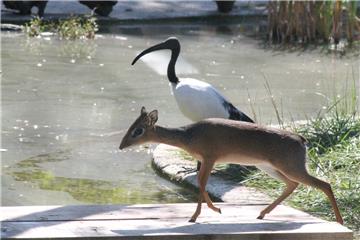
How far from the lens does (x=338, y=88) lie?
34.4 ft

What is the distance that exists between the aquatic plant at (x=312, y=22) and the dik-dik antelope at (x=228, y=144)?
7.94m

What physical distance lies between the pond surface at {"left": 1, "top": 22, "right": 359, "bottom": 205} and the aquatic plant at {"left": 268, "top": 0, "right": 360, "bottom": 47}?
0.41 m

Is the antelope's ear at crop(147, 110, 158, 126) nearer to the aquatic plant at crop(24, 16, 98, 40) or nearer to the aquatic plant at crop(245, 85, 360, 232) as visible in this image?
the aquatic plant at crop(245, 85, 360, 232)

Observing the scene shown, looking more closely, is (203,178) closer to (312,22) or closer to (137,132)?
(137,132)

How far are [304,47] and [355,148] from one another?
6.42 metres

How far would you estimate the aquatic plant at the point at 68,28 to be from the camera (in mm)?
13320

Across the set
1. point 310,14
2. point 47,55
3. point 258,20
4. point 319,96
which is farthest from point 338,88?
point 258,20

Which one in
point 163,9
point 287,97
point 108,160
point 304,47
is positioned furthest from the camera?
point 163,9

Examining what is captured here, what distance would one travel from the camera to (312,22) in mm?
13062

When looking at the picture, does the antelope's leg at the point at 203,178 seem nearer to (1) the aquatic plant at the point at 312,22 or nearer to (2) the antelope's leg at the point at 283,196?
(2) the antelope's leg at the point at 283,196

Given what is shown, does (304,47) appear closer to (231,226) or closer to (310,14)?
(310,14)

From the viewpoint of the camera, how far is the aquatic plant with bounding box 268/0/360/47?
12.6m

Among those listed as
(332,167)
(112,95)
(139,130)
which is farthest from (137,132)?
(112,95)

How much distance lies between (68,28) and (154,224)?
9.00 m
